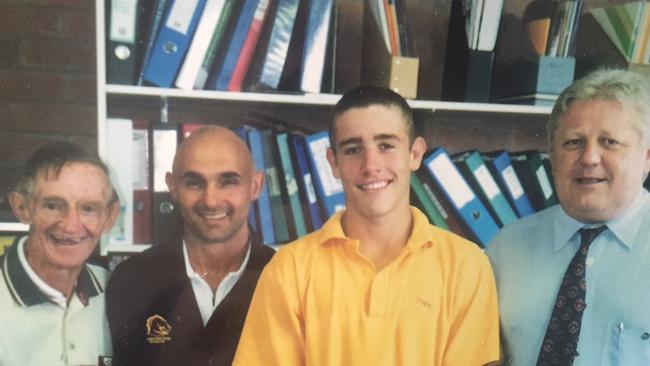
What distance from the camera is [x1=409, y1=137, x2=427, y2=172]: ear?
1091 millimetres

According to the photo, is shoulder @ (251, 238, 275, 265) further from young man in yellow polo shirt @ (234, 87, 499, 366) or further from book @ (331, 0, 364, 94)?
book @ (331, 0, 364, 94)

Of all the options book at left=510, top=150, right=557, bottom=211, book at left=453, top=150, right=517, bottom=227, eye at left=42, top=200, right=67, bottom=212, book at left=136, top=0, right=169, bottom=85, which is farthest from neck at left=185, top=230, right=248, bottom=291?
book at left=510, top=150, right=557, bottom=211

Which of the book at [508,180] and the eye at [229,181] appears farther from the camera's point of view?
the book at [508,180]

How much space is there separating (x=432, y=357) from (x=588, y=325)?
27cm

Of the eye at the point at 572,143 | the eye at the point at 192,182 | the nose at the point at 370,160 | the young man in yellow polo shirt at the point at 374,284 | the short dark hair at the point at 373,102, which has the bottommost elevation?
the young man in yellow polo shirt at the point at 374,284

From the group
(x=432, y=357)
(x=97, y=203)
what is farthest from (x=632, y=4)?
(x=97, y=203)

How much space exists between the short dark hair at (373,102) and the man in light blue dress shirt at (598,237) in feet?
0.86

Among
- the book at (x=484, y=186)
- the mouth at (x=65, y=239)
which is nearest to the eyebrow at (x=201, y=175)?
the mouth at (x=65, y=239)

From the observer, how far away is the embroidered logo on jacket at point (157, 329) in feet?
3.62

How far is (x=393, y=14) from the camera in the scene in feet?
3.90

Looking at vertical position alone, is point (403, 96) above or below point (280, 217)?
above

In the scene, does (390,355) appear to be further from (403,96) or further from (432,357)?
(403,96)

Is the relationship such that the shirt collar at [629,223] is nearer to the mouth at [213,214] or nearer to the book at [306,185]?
the book at [306,185]

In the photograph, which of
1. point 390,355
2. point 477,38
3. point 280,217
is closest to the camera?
point 390,355
